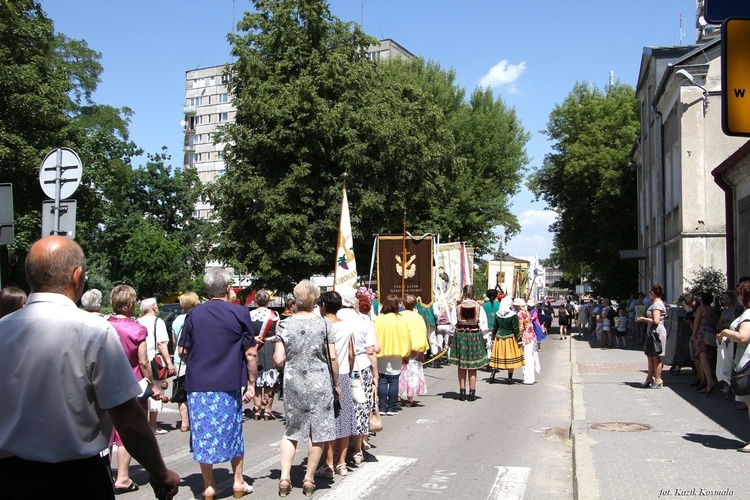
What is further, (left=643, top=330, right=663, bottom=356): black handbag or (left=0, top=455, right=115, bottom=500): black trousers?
(left=643, top=330, right=663, bottom=356): black handbag

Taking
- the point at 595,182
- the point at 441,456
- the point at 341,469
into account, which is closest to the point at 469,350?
the point at 441,456

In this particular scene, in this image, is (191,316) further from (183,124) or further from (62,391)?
(183,124)

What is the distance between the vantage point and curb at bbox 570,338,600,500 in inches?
265

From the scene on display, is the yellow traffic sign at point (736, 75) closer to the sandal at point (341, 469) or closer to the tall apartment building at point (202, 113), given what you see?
the sandal at point (341, 469)

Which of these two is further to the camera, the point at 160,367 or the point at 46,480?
the point at 160,367

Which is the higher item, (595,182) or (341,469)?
(595,182)

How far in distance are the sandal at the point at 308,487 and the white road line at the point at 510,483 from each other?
1589mm

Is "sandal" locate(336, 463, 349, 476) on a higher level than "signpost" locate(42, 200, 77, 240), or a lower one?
lower

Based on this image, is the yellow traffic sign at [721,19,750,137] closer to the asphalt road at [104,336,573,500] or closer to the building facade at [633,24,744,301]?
the asphalt road at [104,336,573,500]

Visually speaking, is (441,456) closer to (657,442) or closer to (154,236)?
(657,442)

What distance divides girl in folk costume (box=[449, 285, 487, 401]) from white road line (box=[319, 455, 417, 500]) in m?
4.68

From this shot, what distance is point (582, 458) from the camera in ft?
26.4

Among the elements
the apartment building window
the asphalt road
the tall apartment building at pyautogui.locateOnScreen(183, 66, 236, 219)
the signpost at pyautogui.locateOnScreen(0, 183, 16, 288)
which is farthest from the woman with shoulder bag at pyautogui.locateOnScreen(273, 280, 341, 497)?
the apartment building window

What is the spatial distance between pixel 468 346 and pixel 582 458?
201 inches
